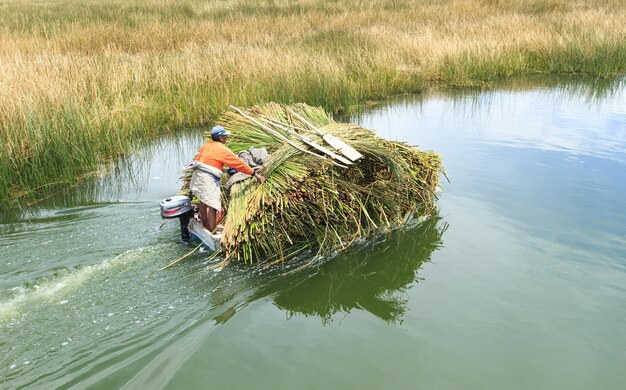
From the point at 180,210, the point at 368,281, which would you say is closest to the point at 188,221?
the point at 180,210

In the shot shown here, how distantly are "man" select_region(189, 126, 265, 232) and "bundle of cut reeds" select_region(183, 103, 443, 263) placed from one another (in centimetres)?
17

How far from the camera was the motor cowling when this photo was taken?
6.51 meters

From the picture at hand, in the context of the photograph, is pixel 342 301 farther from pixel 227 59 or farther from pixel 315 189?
pixel 227 59

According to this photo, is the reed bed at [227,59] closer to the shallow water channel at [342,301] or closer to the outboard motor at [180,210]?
the shallow water channel at [342,301]

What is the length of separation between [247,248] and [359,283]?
132cm

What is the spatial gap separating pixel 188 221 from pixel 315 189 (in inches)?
65.1

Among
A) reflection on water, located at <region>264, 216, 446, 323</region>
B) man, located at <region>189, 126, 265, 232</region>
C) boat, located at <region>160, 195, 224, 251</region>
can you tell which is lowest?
reflection on water, located at <region>264, 216, 446, 323</region>

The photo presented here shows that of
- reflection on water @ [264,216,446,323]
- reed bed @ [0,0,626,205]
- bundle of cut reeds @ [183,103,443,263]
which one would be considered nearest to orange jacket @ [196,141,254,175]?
bundle of cut reeds @ [183,103,443,263]

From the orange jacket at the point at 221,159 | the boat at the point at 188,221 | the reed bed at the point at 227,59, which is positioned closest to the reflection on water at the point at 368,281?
the boat at the point at 188,221

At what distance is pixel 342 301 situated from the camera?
5.94 metres

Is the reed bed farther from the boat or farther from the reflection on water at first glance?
the reflection on water

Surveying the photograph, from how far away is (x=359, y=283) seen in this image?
6324 mm

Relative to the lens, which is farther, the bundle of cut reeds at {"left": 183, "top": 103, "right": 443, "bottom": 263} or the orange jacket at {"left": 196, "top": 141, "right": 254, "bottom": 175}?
the orange jacket at {"left": 196, "top": 141, "right": 254, "bottom": 175}

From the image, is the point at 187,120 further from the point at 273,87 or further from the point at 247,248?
the point at 247,248
